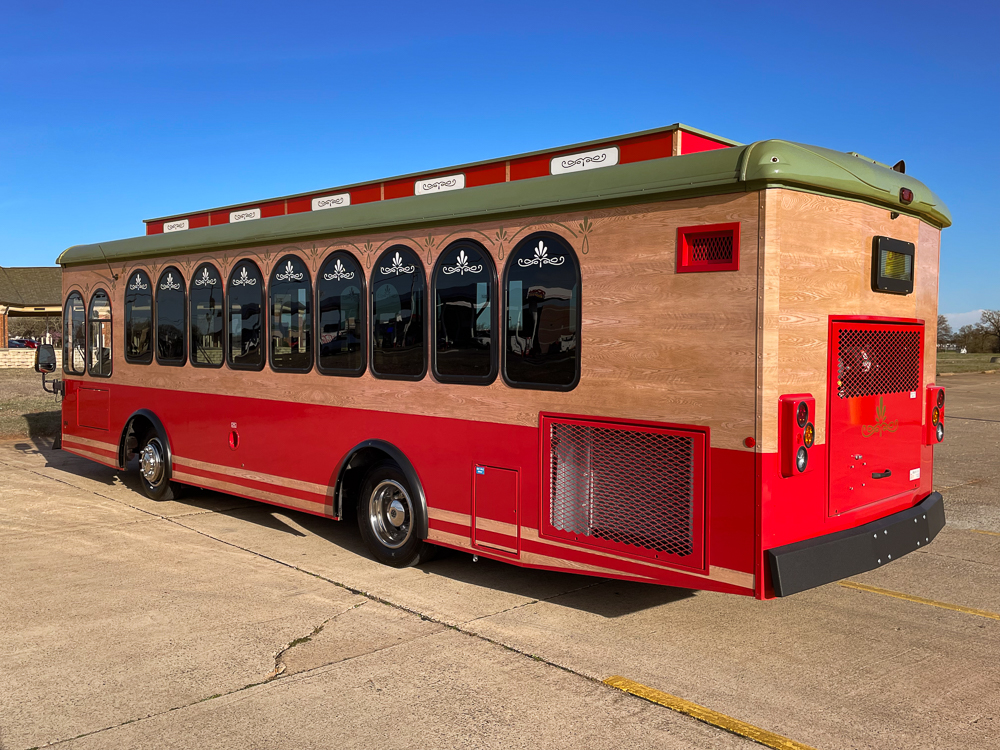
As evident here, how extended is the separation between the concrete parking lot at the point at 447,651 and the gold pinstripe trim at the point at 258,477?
1.67 ft

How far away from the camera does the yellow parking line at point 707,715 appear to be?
3746mm

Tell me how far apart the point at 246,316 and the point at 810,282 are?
5.19 metres

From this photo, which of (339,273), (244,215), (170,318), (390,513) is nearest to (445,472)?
(390,513)

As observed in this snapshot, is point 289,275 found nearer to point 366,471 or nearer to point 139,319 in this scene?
point 366,471

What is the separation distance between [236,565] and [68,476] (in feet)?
17.9

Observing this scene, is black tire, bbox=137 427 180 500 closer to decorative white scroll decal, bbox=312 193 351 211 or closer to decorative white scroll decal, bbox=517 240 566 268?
decorative white scroll decal, bbox=312 193 351 211

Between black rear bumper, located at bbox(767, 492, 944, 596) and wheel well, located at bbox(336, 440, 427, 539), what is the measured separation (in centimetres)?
266

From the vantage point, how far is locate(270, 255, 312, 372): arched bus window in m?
7.26

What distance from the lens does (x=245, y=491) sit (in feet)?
26.3

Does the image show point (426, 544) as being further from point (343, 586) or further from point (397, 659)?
point (397, 659)

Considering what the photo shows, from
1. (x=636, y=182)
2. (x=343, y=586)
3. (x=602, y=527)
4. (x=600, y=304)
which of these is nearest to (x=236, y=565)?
(x=343, y=586)

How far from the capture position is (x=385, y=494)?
21.9ft

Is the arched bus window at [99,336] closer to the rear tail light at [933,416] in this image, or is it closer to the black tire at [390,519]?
the black tire at [390,519]

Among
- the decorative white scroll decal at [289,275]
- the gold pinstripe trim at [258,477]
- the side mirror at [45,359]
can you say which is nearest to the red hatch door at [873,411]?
the gold pinstripe trim at [258,477]
